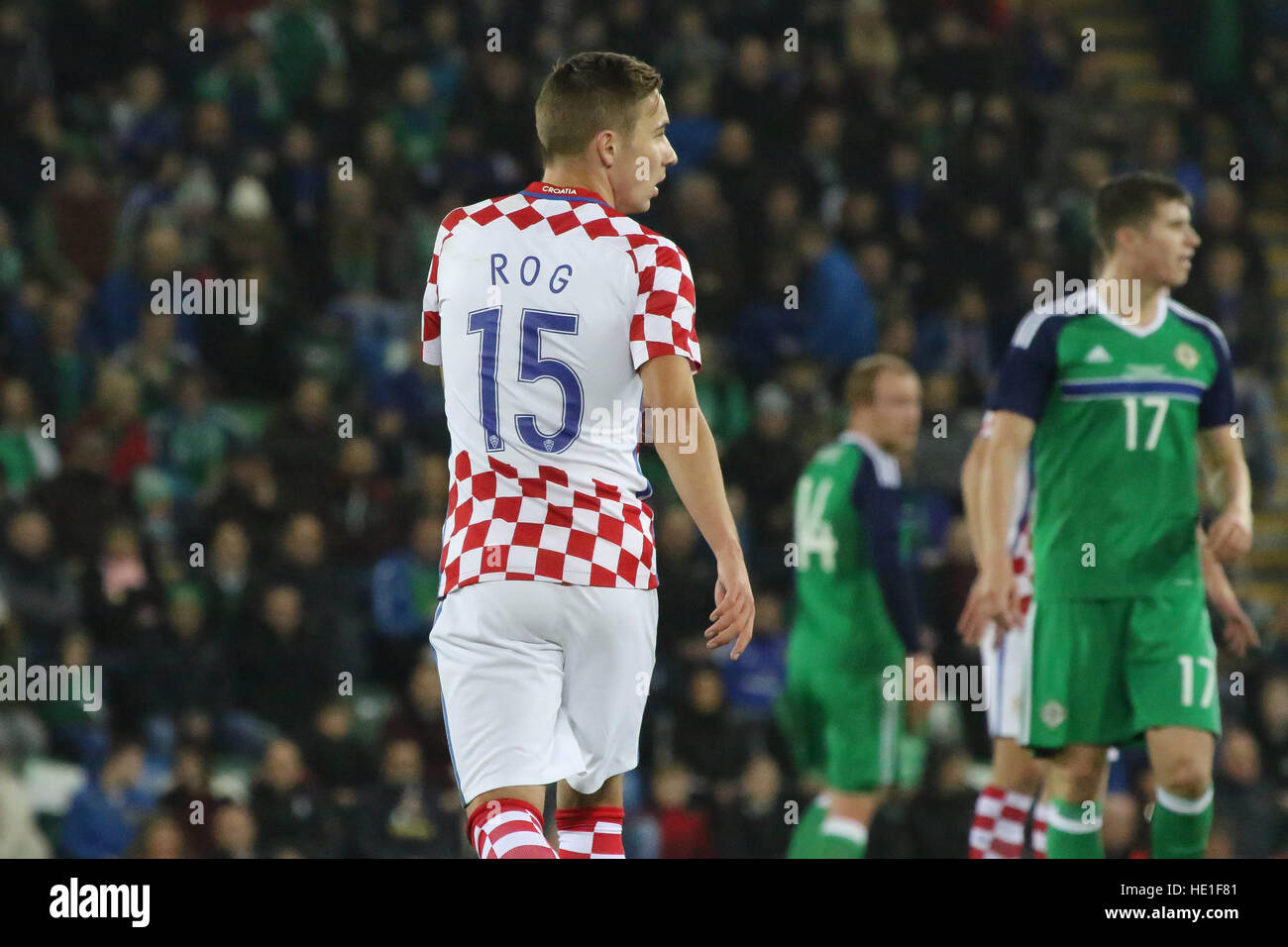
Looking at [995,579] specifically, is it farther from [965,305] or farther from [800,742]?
[965,305]

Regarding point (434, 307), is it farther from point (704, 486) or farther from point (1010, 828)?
point (1010, 828)

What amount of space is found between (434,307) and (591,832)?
1.26 m

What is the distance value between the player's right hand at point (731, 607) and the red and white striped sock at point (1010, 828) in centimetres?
336

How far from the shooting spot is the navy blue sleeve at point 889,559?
23.5 feet

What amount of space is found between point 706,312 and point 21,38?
4938 millimetres

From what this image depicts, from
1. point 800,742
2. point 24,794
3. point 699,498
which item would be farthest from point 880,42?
point 699,498

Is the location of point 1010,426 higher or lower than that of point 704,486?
higher

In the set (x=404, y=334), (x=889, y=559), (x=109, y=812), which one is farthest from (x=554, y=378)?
(x=404, y=334)

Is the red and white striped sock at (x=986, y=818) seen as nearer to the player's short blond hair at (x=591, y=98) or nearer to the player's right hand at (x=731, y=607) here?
the player's right hand at (x=731, y=607)

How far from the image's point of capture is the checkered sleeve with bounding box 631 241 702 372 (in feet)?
12.9

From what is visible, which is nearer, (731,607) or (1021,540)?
(731,607)

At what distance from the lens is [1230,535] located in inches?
221

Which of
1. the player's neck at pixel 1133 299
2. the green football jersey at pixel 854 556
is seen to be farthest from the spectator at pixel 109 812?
the player's neck at pixel 1133 299

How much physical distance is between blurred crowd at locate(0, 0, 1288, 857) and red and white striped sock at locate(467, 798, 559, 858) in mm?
4517
